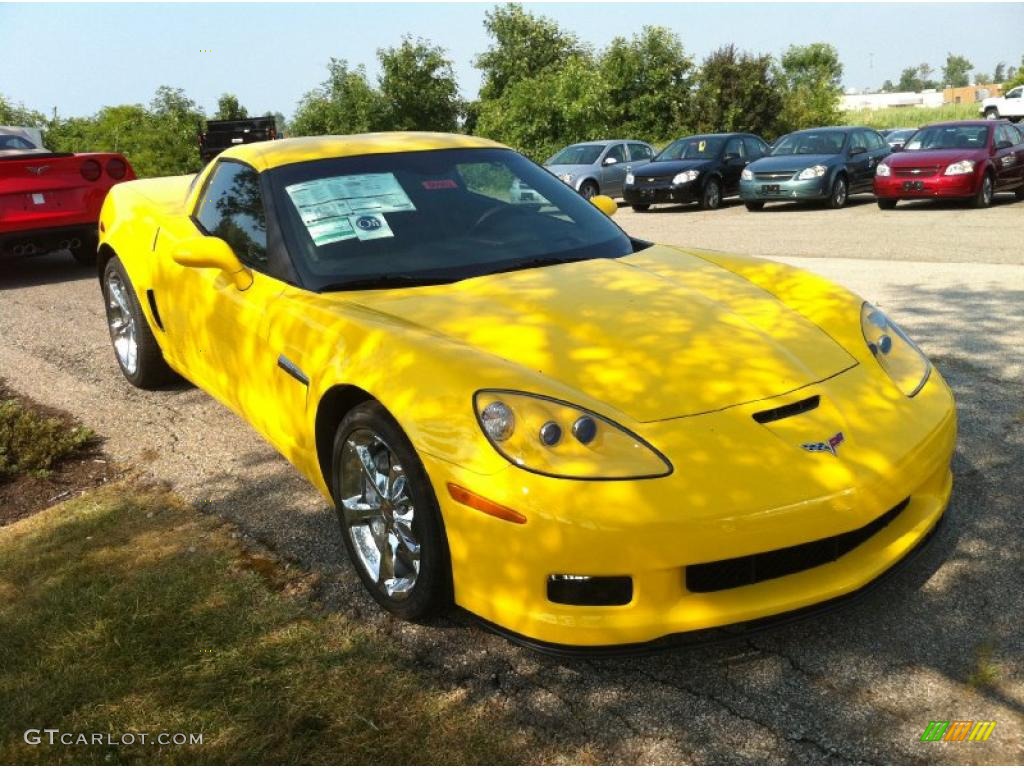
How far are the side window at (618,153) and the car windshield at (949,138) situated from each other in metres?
5.69

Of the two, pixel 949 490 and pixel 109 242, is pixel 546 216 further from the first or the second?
pixel 109 242

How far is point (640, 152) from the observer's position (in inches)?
776

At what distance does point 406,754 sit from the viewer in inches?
92.0

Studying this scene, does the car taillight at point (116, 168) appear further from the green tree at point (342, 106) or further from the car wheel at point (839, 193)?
the green tree at point (342, 106)

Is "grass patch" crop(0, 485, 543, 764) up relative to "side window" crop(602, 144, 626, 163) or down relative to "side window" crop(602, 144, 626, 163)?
down

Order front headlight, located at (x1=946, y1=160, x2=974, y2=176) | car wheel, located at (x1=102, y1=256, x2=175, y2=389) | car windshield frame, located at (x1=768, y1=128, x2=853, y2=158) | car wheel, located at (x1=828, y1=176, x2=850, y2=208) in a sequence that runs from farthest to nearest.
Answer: car windshield frame, located at (x1=768, y1=128, x2=853, y2=158)
car wheel, located at (x1=828, y1=176, x2=850, y2=208)
front headlight, located at (x1=946, y1=160, x2=974, y2=176)
car wheel, located at (x1=102, y1=256, x2=175, y2=389)

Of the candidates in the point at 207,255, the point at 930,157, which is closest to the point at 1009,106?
the point at 930,157

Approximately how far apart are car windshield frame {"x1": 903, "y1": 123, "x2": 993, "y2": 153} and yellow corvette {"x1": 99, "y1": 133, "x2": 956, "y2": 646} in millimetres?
12622

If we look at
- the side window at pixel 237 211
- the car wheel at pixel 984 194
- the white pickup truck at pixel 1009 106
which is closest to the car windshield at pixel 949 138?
the car wheel at pixel 984 194

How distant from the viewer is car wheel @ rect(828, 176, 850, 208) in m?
15.7

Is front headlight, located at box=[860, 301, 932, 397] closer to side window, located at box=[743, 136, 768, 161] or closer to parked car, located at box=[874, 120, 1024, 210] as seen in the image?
parked car, located at box=[874, 120, 1024, 210]

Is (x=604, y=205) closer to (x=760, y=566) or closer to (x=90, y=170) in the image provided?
(x=760, y=566)

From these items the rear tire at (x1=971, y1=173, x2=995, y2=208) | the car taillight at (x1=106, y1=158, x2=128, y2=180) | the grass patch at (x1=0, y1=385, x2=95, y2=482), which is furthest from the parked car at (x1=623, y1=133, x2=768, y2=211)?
the grass patch at (x1=0, y1=385, x2=95, y2=482)

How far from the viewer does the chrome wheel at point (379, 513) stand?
2848 mm
